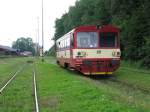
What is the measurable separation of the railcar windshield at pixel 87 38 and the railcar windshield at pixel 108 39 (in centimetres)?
38

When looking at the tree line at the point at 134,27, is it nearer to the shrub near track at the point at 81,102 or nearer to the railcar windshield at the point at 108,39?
the railcar windshield at the point at 108,39

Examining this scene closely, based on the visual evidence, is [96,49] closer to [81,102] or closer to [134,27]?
[81,102]

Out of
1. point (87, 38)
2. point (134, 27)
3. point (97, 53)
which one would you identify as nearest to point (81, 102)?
point (97, 53)

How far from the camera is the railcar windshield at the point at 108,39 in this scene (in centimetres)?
2780

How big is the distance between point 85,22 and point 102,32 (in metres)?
47.9

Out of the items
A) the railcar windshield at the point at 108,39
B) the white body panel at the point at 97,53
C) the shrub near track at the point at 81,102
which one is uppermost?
the railcar windshield at the point at 108,39

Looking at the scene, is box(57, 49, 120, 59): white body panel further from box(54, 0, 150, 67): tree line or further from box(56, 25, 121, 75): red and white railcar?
box(54, 0, 150, 67): tree line

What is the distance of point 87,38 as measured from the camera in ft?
91.6

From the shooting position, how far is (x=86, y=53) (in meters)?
27.6

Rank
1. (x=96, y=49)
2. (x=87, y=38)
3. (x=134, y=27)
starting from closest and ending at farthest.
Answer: (x=96, y=49) → (x=87, y=38) → (x=134, y=27)

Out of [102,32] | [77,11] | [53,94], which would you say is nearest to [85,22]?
[77,11]

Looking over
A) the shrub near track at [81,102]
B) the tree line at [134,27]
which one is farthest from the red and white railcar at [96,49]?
the tree line at [134,27]

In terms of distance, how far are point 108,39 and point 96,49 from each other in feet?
3.41

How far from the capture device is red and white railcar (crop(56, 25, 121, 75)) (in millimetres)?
27578
